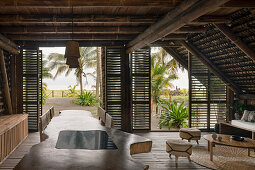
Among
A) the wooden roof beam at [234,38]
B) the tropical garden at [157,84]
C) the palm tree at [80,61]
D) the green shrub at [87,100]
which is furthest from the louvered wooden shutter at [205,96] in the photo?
the palm tree at [80,61]

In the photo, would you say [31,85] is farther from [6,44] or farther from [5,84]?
[6,44]

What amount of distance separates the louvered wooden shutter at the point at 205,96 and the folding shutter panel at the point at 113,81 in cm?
208

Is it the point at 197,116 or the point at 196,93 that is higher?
the point at 196,93

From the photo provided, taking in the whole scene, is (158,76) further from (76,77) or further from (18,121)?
(76,77)

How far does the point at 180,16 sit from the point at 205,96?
409cm

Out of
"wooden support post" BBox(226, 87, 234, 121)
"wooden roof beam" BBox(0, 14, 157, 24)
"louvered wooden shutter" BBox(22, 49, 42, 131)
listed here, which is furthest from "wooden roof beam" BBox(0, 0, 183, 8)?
"wooden support post" BBox(226, 87, 234, 121)

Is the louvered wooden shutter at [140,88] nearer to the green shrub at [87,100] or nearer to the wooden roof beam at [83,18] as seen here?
the wooden roof beam at [83,18]

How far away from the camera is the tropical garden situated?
→ 321 inches

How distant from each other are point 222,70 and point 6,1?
521 cm

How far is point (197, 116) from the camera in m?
6.56

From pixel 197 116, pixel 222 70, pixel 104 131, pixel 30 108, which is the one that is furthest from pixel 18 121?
pixel 222 70

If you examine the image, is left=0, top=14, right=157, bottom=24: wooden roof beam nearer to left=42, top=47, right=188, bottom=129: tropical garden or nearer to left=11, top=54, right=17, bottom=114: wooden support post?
left=42, top=47, right=188, bottom=129: tropical garden

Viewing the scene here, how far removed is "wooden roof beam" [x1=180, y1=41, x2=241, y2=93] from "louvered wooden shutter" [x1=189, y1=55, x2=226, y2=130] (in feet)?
1.10

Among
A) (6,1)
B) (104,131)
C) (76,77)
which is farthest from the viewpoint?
→ (76,77)
